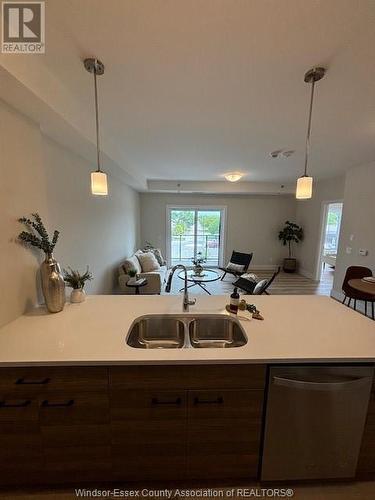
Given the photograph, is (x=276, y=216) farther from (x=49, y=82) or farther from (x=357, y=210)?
(x=49, y=82)

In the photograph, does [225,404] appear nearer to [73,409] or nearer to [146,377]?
[146,377]

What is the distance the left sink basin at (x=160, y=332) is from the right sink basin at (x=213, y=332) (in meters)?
0.10

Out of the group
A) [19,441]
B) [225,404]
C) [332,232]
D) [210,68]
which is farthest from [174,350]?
[332,232]

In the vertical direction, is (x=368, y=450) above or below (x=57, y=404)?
below

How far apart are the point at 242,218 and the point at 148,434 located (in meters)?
6.41

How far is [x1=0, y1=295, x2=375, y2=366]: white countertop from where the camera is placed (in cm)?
114

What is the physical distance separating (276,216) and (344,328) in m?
5.98

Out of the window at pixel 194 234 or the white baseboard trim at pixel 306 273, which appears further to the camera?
the window at pixel 194 234

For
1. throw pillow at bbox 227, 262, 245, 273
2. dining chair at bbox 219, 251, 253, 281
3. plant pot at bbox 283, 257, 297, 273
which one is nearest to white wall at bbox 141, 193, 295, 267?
plant pot at bbox 283, 257, 297, 273

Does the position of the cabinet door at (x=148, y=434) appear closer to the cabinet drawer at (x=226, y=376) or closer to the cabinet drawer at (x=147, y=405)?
the cabinet drawer at (x=147, y=405)

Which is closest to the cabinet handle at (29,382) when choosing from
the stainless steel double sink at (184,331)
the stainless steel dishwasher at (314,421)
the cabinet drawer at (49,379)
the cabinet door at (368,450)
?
the cabinet drawer at (49,379)

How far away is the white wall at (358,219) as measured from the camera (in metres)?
3.73

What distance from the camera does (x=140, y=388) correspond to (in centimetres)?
117

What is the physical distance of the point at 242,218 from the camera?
22.9 feet
